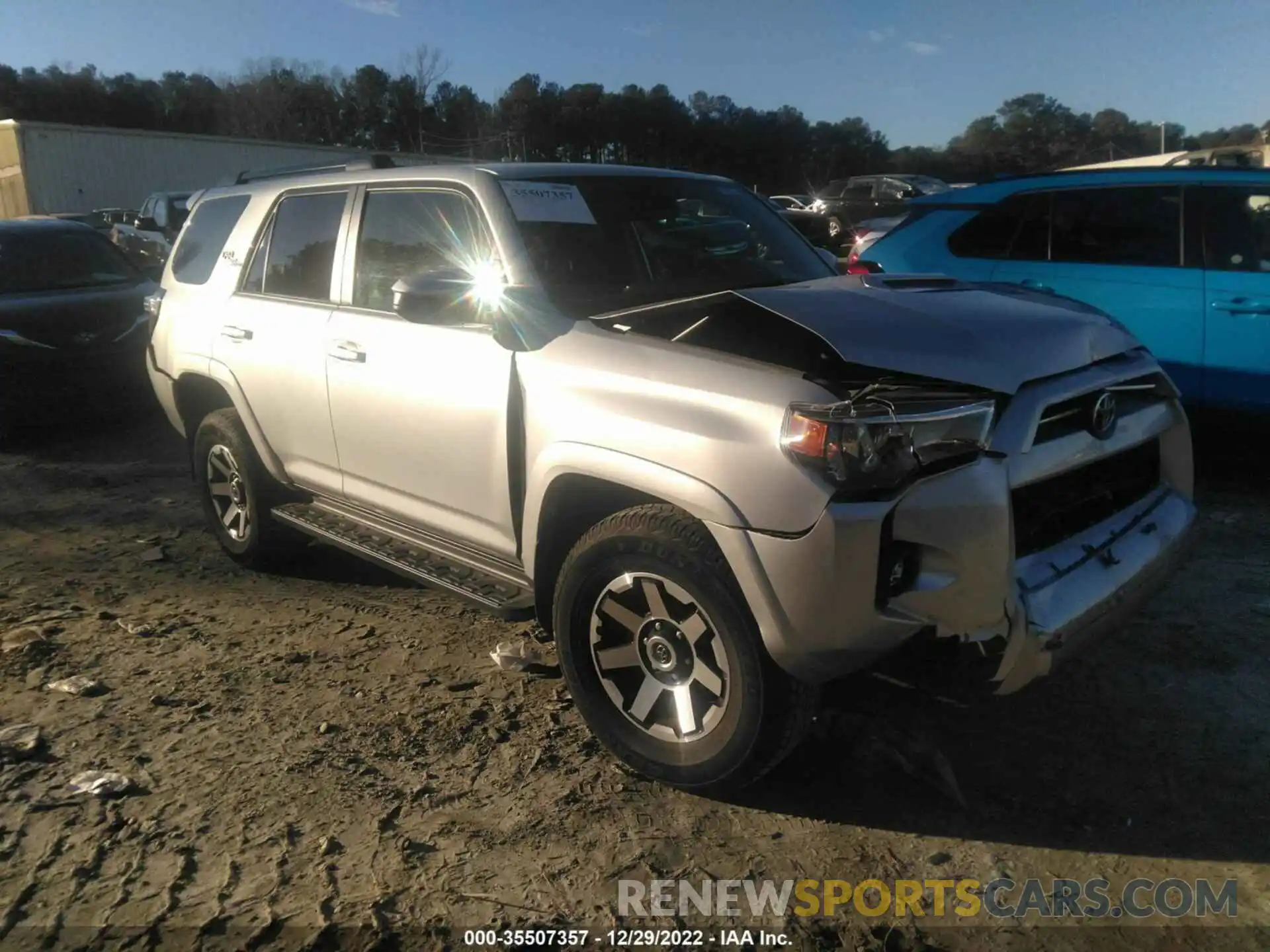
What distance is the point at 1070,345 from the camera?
292 cm

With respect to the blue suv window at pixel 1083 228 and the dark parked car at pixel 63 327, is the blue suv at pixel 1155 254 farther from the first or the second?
the dark parked car at pixel 63 327

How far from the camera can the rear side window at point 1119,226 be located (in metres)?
5.57

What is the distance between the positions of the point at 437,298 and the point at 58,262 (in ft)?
23.3

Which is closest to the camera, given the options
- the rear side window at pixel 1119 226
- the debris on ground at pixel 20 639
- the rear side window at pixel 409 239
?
the rear side window at pixel 409 239

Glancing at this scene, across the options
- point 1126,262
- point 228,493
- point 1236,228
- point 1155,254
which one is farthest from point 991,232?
point 228,493

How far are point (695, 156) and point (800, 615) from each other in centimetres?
4810

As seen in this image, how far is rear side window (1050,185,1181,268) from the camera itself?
557 centimetres

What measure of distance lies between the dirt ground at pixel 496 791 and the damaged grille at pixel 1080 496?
569 millimetres

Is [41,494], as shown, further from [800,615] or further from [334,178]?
[800,615]

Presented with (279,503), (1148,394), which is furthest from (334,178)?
(1148,394)

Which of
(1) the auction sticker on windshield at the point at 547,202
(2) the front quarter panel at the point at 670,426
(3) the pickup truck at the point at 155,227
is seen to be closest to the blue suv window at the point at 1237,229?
(1) the auction sticker on windshield at the point at 547,202

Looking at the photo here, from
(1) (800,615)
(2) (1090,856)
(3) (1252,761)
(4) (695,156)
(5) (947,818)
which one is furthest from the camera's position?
(4) (695,156)

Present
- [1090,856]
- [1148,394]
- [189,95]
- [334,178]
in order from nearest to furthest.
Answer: [1090,856] < [1148,394] < [334,178] < [189,95]

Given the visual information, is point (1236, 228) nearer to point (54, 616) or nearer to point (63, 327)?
point (54, 616)
